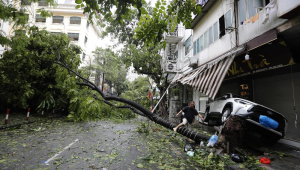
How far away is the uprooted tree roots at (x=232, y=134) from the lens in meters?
4.87

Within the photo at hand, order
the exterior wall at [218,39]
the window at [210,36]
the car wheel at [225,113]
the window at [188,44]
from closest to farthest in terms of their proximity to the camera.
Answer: the car wheel at [225,113] → the exterior wall at [218,39] → the window at [210,36] → the window at [188,44]

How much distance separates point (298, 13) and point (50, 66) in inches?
577

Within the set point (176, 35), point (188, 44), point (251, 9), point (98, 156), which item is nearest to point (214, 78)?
point (251, 9)

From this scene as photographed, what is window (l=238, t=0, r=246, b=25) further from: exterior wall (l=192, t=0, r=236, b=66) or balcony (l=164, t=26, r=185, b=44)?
balcony (l=164, t=26, r=185, b=44)

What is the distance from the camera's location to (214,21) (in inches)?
411

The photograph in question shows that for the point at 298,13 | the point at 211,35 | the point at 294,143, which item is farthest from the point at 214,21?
the point at 294,143

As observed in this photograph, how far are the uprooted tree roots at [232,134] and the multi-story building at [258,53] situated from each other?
1.05 metres

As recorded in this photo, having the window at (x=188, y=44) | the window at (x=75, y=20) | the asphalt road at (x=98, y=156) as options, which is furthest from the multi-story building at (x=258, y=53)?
the window at (x=75, y=20)

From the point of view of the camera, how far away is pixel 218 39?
9.78 meters

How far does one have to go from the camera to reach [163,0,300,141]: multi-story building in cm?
582

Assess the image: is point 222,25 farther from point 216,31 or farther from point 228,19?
point 228,19

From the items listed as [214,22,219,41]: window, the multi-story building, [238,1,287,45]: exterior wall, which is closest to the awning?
the multi-story building

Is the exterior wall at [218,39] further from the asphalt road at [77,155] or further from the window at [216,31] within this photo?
the asphalt road at [77,155]

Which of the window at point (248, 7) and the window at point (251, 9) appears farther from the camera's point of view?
the window at point (251, 9)
